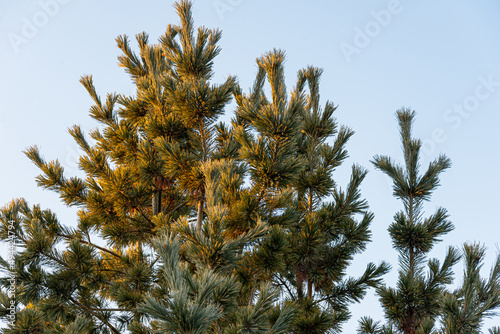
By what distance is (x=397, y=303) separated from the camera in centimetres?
456

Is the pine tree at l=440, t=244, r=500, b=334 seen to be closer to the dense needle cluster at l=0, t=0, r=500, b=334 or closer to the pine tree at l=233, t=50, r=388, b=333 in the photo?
→ the dense needle cluster at l=0, t=0, r=500, b=334

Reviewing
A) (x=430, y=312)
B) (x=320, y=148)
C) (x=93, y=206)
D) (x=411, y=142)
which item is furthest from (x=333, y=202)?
(x=93, y=206)

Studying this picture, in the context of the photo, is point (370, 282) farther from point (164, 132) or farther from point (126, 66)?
point (126, 66)

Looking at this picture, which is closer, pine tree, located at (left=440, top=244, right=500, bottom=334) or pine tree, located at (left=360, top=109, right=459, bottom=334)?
pine tree, located at (left=440, top=244, right=500, bottom=334)

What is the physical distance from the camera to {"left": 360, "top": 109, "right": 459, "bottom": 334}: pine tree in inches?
181

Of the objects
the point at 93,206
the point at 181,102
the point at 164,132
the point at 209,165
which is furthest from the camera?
the point at 93,206

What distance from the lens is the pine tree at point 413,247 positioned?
4594mm

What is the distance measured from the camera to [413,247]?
495 centimetres

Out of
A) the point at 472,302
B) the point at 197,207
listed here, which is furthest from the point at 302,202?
the point at 472,302

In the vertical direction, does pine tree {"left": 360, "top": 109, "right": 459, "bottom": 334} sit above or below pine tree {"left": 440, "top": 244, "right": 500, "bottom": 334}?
above

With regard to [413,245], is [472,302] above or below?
below

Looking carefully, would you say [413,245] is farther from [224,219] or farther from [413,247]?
[224,219]

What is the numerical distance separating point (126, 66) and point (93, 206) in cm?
212

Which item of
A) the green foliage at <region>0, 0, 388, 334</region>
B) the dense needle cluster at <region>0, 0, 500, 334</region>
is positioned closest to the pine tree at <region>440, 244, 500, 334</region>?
the dense needle cluster at <region>0, 0, 500, 334</region>
